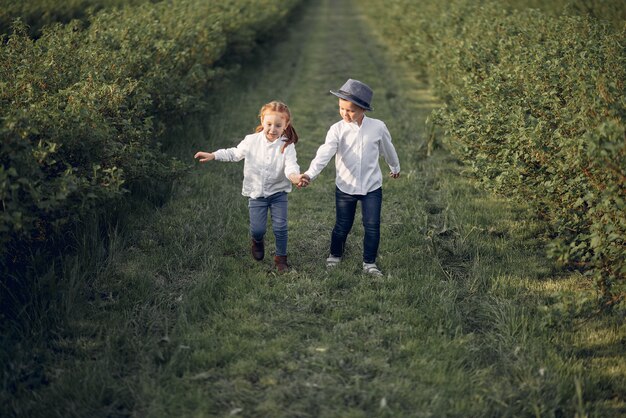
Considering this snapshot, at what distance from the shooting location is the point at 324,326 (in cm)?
458

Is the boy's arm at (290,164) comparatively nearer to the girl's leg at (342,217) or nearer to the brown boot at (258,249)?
the girl's leg at (342,217)

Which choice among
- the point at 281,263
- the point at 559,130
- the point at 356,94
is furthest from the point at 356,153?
the point at 559,130

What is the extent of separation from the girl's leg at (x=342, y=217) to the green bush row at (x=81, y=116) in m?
1.73

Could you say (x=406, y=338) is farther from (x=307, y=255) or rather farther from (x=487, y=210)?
(x=487, y=210)

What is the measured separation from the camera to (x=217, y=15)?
1140 centimetres

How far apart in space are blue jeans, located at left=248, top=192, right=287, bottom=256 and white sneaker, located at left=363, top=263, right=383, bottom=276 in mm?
678

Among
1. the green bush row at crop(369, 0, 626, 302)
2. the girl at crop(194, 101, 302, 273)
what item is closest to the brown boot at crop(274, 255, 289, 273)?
the girl at crop(194, 101, 302, 273)

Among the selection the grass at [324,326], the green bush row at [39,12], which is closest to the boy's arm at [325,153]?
the grass at [324,326]

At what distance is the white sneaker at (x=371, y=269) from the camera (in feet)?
17.5

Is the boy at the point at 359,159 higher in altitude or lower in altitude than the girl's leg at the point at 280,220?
higher

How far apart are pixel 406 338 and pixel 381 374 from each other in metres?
0.44

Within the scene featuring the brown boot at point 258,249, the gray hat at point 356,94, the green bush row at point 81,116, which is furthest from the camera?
the brown boot at point 258,249

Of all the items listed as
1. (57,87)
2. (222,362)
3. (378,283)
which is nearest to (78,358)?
(222,362)

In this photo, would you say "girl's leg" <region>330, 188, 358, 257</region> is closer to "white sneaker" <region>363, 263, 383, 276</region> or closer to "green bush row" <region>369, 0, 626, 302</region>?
"white sneaker" <region>363, 263, 383, 276</region>
